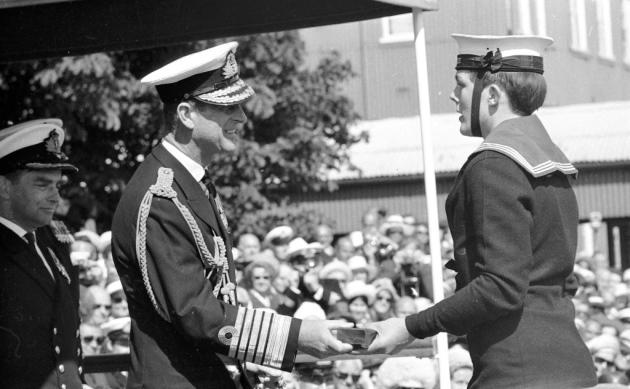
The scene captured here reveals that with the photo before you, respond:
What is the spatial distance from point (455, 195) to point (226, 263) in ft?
2.57

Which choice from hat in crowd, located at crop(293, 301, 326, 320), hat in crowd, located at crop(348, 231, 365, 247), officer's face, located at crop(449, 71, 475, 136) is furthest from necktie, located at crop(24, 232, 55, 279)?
hat in crowd, located at crop(348, 231, 365, 247)

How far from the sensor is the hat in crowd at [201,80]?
4.10 metres

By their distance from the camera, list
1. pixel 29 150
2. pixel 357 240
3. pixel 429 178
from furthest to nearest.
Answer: pixel 357 240 → pixel 429 178 → pixel 29 150

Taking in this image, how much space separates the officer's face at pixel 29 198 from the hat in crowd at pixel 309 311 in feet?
11.6

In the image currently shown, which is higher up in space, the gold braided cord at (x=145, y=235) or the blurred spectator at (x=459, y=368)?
the gold braided cord at (x=145, y=235)

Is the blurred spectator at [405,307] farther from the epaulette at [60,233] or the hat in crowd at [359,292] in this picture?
the epaulette at [60,233]

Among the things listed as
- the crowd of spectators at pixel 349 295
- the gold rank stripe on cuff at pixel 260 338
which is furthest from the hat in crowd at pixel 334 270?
the gold rank stripe on cuff at pixel 260 338

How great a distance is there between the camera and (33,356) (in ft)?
14.6

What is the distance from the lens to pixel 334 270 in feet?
30.2

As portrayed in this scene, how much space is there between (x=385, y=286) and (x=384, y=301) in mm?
199

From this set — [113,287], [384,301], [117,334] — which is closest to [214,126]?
[117,334]

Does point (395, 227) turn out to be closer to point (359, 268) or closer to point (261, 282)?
point (359, 268)

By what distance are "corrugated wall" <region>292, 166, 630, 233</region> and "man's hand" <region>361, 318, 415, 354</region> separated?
18298mm

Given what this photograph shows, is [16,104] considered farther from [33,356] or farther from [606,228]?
[606,228]
